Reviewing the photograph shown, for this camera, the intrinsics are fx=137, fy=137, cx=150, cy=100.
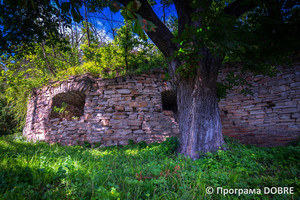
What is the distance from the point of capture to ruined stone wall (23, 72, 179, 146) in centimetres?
470

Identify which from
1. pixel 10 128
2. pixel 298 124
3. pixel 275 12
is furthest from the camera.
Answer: pixel 10 128

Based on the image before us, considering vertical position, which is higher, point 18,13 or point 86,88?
point 18,13

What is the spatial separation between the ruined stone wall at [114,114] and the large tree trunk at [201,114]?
1893 mm

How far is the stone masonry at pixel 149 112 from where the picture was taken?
4074mm

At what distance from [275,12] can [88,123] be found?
5411 millimetres

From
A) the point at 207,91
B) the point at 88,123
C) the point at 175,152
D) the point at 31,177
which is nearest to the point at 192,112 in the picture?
the point at 207,91

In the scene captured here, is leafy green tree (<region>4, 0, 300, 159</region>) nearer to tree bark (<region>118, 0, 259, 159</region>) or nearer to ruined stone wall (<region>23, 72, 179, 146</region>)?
tree bark (<region>118, 0, 259, 159</region>)

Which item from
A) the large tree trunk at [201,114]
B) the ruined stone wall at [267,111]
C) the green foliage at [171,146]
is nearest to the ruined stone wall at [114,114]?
the green foliage at [171,146]

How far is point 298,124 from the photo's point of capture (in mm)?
3832

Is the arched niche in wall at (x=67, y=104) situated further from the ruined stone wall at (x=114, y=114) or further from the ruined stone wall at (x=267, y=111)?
the ruined stone wall at (x=267, y=111)

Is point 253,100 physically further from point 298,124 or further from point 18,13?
point 18,13

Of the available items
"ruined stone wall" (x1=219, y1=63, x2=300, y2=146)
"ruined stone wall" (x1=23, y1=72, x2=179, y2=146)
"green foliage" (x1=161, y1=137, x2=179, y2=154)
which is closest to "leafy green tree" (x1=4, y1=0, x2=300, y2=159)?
"green foliage" (x1=161, y1=137, x2=179, y2=154)

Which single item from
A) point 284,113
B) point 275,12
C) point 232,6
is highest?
point 232,6

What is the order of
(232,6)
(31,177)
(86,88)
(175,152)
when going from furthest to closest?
1. (86,88)
2. (175,152)
3. (232,6)
4. (31,177)
